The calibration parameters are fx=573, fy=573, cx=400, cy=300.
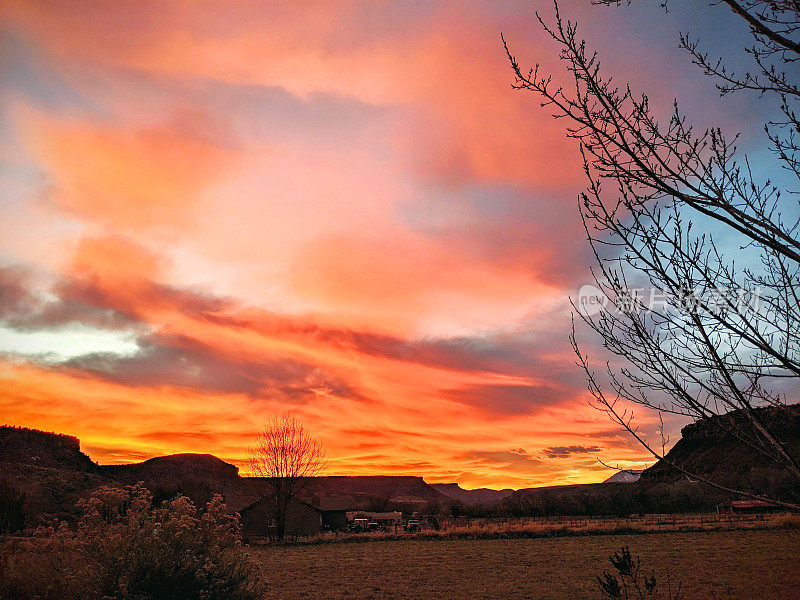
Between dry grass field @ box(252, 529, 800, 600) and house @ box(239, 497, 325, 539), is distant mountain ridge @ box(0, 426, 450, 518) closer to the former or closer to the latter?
house @ box(239, 497, 325, 539)


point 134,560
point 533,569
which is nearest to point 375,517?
point 533,569

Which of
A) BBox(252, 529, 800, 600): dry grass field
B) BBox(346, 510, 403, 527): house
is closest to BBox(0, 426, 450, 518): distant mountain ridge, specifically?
BBox(346, 510, 403, 527): house

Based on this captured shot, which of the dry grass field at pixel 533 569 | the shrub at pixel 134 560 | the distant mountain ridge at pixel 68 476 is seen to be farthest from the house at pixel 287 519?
the shrub at pixel 134 560

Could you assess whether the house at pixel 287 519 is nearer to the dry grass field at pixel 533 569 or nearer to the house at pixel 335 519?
the house at pixel 335 519

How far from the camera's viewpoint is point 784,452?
8.70 ft

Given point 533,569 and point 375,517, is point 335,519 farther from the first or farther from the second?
point 533,569

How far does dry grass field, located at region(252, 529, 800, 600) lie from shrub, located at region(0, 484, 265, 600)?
798 cm

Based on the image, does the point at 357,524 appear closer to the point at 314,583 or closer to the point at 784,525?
the point at 784,525

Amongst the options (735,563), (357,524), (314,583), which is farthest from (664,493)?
(314,583)

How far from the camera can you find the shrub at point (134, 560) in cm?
759

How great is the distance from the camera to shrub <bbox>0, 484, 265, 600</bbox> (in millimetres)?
7590

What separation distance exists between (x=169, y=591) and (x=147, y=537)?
81 centimetres

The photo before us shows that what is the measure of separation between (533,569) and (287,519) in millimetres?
41014

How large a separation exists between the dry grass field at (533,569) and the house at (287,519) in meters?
24.6
